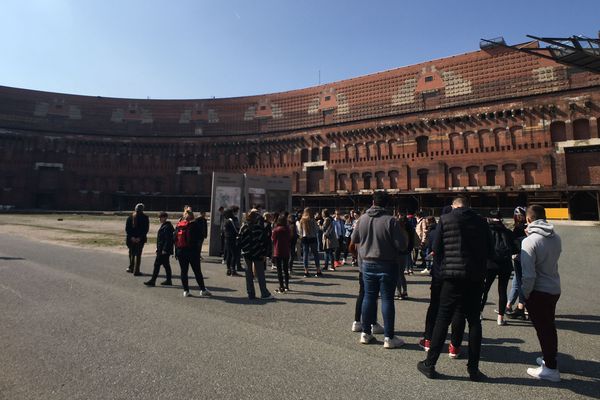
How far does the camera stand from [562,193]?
104ft

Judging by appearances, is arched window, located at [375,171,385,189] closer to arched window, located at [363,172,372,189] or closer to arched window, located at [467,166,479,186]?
arched window, located at [363,172,372,189]

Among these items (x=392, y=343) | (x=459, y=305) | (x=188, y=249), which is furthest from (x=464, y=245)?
(x=188, y=249)

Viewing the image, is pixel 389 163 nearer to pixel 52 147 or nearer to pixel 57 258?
pixel 57 258

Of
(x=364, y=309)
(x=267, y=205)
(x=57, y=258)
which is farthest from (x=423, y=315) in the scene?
(x=57, y=258)

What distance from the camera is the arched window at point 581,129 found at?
32812 mm

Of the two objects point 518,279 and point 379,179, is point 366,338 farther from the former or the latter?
point 379,179

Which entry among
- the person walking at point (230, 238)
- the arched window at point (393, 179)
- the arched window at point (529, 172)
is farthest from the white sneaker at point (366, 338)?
the arched window at point (393, 179)

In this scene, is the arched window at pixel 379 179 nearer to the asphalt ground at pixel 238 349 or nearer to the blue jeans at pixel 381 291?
the asphalt ground at pixel 238 349

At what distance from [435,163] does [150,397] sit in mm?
40904

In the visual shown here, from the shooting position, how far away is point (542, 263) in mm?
3797

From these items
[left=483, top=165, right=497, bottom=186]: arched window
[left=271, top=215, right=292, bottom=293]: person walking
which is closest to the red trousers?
[left=271, top=215, right=292, bottom=293]: person walking

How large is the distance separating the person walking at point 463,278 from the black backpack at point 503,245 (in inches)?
78.0

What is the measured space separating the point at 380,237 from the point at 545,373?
89.4 inches

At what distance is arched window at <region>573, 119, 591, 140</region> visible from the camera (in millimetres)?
32812
